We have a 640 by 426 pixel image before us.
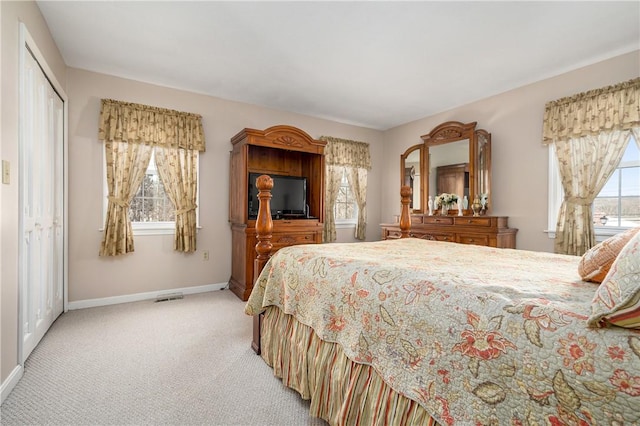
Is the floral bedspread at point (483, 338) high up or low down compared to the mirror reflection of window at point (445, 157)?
down

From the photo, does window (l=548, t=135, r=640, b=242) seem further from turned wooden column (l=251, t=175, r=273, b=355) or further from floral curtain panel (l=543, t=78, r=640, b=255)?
turned wooden column (l=251, t=175, r=273, b=355)

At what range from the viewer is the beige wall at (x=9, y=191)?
166 cm

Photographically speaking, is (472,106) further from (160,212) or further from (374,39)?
(160,212)

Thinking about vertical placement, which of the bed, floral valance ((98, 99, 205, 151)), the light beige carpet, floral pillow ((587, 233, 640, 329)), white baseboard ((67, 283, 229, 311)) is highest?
floral valance ((98, 99, 205, 151))

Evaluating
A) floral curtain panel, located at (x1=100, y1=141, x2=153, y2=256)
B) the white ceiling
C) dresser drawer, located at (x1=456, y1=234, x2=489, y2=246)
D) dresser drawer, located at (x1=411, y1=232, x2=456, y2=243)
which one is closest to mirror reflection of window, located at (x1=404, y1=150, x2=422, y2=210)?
dresser drawer, located at (x1=411, y1=232, x2=456, y2=243)

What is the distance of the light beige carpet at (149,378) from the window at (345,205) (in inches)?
109

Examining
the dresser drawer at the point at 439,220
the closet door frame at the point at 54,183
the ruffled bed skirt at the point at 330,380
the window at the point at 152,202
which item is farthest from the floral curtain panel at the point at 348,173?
A: the closet door frame at the point at 54,183

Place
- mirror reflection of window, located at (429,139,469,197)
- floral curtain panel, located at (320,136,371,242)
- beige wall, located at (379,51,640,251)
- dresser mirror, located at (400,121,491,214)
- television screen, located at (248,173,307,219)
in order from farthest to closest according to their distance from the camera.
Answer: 1. floral curtain panel, located at (320,136,371,242)
2. television screen, located at (248,173,307,219)
3. mirror reflection of window, located at (429,139,469,197)
4. dresser mirror, located at (400,121,491,214)
5. beige wall, located at (379,51,640,251)

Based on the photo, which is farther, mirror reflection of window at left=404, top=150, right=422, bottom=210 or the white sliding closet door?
mirror reflection of window at left=404, top=150, right=422, bottom=210

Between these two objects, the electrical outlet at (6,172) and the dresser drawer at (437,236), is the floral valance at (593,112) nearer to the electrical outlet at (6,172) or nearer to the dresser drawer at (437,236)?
the dresser drawer at (437,236)

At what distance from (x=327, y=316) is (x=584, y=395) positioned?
0.98 meters

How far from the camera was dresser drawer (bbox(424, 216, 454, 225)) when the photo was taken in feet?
13.1

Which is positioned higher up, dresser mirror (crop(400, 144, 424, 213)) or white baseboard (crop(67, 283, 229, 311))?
dresser mirror (crop(400, 144, 424, 213))

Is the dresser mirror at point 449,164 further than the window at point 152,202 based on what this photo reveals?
Yes
